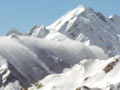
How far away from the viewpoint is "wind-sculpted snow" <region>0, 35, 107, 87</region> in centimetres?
15464

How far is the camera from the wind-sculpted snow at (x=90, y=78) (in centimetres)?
7231

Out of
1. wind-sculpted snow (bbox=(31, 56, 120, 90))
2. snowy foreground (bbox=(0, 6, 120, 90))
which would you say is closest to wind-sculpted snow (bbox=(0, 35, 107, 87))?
snowy foreground (bbox=(0, 6, 120, 90))

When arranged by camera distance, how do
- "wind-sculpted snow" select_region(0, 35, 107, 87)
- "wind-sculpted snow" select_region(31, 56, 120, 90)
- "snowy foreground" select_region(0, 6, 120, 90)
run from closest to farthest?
1. "wind-sculpted snow" select_region(31, 56, 120, 90)
2. "snowy foreground" select_region(0, 6, 120, 90)
3. "wind-sculpted snow" select_region(0, 35, 107, 87)

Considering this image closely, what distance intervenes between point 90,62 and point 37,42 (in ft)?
339

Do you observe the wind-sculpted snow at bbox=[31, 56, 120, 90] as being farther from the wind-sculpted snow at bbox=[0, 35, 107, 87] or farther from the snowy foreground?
the wind-sculpted snow at bbox=[0, 35, 107, 87]

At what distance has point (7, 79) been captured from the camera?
144 meters

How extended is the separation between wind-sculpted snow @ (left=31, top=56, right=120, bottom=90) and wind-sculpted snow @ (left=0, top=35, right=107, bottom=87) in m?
→ 60.2

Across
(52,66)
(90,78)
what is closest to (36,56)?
(52,66)

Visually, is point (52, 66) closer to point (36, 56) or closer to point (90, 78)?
point (36, 56)

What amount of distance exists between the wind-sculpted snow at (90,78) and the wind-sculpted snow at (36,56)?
6017 cm

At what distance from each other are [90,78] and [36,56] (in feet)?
318

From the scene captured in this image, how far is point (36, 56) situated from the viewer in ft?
570

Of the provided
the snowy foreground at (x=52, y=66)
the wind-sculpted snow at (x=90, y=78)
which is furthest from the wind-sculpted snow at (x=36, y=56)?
the wind-sculpted snow at (x=90, y=78)

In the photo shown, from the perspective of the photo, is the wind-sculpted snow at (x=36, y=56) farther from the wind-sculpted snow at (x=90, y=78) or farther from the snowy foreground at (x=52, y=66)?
the wind-sculpted snow at (x=90, y=78)
